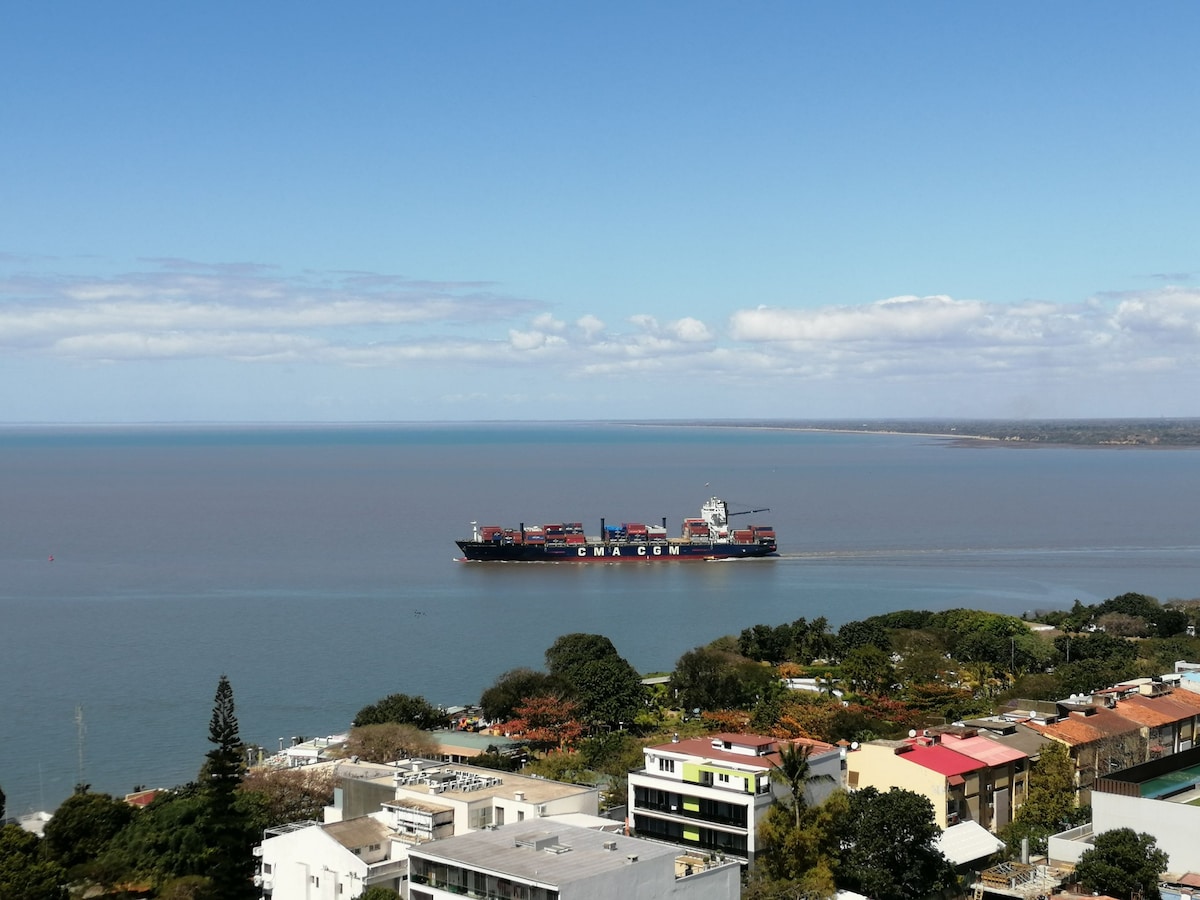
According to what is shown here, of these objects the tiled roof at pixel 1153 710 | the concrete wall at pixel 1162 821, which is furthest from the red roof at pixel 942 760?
the tiled roof at pixel 1153 710

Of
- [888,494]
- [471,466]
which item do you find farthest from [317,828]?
[471,466]

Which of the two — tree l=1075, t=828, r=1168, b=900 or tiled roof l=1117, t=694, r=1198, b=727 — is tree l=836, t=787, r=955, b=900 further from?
tiled roof l=1117, t=694, r=1198, b=727

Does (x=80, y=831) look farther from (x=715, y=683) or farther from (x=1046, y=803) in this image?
(x=1046, y=803)

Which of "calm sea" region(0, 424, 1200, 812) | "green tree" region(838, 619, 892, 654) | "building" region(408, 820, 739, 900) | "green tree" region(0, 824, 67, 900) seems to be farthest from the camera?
"green tree" region(838, 619, 892, 654)

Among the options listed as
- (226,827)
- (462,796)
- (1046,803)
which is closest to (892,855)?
(1046,803)

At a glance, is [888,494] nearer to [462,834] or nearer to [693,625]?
[693,625]

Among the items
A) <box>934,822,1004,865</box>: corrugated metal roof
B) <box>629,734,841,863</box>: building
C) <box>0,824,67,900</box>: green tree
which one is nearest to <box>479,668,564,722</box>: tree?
<box>629,734,841,863</box>: building
